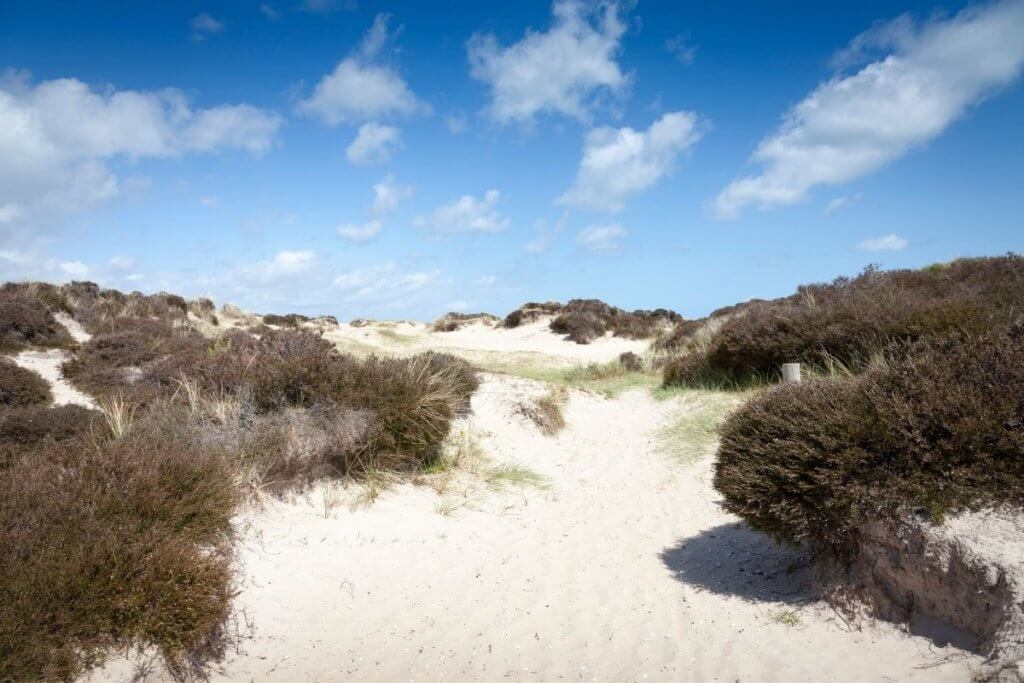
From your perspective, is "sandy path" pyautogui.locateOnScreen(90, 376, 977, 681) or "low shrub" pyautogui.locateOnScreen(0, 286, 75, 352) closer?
"sandy path" pyautogui.locateOnScreen(90, 376, 977, 681)

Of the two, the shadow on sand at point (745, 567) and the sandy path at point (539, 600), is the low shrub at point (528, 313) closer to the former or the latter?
the sandy path at point (539, 600)

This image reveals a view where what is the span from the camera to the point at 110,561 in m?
3.39

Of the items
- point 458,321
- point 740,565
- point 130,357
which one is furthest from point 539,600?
point 458,321

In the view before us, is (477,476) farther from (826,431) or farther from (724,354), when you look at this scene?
(724,354)

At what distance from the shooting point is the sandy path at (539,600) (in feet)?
12.2

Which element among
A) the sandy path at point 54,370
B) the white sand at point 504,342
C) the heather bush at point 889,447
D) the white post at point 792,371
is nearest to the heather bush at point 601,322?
the white sand at point 504,342

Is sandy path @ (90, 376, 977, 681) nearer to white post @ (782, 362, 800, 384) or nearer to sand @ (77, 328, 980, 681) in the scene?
sand @ (77, 328, 980, 681)

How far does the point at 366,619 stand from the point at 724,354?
9647mm

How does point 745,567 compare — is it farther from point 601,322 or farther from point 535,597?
point 601,322

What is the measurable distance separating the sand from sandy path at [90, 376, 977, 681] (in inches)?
0.6

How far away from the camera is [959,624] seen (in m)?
3.40

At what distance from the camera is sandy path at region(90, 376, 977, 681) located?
371 centimetres

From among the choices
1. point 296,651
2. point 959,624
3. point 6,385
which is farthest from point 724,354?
point 6,385

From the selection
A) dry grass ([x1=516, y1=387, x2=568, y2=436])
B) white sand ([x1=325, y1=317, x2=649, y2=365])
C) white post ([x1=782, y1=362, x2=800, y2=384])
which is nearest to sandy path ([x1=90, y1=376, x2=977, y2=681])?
white post ([x1=782, y1=362, x2=800, y2=384])
